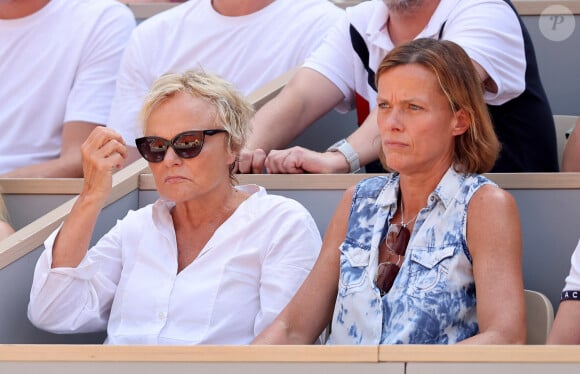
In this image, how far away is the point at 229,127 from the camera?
2.61 meters

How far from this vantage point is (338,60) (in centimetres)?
339

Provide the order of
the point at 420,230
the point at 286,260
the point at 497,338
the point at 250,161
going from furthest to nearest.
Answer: the point at 250,161 < the point at 286,260 < the point at 420,230 < the point at 497,338

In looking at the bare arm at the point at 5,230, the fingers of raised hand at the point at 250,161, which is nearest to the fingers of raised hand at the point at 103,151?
the bare arm at the point at 5,230

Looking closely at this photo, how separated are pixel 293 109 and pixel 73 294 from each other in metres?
1.02

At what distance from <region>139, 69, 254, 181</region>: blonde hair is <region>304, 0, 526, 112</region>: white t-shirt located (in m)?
0.66

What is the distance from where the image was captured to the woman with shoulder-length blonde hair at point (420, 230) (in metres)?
2.21

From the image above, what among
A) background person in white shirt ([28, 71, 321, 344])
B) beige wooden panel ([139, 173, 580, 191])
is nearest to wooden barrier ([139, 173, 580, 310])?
beige wooden panel ([139, 173, 580, 191])

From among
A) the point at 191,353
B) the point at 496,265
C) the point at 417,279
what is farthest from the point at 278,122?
the point at 191,353

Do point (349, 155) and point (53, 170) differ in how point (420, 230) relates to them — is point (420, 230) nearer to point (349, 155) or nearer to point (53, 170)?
point (349, 155)

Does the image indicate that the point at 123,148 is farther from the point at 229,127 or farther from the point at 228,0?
the point at 228,0

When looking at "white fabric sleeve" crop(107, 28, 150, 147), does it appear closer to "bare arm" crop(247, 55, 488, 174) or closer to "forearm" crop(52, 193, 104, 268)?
"bare arm" crop(247, 55, 488, 174)

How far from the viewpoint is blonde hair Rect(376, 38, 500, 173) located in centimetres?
235

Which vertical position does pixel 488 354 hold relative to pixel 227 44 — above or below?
above

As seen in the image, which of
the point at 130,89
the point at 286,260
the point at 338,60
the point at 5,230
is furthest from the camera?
the point at 130,89
